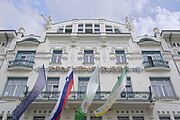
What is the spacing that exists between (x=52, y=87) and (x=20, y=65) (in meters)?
3.75

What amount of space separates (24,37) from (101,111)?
13.5m

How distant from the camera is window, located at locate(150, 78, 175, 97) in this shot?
19.1 meters

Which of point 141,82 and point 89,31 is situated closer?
point 141,82

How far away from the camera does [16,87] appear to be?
19547 millimetres

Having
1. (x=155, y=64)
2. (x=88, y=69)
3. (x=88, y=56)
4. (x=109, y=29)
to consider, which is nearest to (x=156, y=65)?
(x=155, y=64)

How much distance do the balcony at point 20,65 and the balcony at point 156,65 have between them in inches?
422

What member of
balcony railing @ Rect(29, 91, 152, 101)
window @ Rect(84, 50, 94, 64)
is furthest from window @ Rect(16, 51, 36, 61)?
balcony railing @ Rect(29, 91, 152, 101)

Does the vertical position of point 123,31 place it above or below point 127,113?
above

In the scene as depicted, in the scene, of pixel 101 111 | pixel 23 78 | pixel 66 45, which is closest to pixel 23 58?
pixel 23 78

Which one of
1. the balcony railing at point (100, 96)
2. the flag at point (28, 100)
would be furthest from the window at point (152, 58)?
the flag at point (28, 100)

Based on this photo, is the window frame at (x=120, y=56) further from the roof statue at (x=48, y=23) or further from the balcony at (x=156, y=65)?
the roof statue at (x=48, y=23)

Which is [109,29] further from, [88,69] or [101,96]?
[101,96]

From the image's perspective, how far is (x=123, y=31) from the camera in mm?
25516

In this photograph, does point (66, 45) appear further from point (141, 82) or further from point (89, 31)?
point (141, 82)
